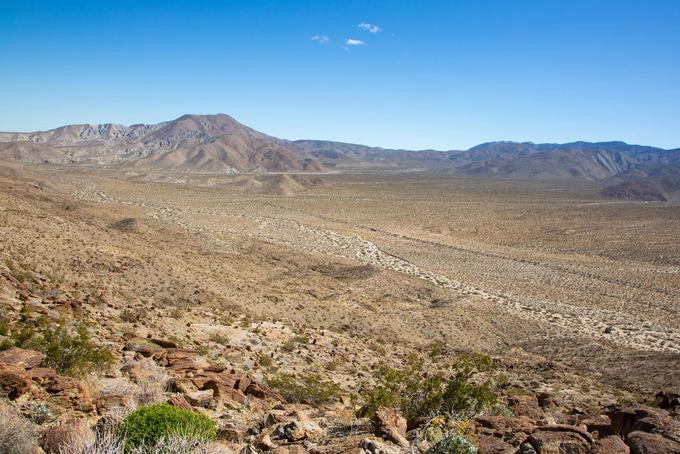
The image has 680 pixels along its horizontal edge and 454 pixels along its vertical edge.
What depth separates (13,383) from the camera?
6.46 m

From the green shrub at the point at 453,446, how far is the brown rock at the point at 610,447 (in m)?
1.45

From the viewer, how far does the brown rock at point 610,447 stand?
5531mm

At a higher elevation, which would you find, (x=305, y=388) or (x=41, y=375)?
(x=41, y=375)

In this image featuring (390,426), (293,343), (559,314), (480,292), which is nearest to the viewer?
(390,426)

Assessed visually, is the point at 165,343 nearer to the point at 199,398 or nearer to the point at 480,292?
the point at 199,398

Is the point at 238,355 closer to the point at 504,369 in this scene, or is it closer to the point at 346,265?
the point at 504,369

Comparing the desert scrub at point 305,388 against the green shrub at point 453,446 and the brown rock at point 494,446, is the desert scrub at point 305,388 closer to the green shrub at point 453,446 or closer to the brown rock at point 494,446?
the brown rock at point 494,446

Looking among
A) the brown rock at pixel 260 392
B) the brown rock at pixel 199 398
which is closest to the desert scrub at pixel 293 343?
the brown rock at pixel 260 392

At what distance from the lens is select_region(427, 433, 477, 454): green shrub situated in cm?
523

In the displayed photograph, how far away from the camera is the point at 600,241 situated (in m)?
44.9

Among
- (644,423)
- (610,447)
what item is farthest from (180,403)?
(644,423)

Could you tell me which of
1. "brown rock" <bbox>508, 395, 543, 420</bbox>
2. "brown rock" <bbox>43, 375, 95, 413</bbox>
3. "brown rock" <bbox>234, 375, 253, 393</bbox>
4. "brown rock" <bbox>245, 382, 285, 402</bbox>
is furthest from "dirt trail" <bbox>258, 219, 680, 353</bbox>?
"brown rock" <bbox>43, 375, 95, 413</bbox>

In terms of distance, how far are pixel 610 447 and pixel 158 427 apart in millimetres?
5000

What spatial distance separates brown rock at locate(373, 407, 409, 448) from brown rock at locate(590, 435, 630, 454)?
210 cm
